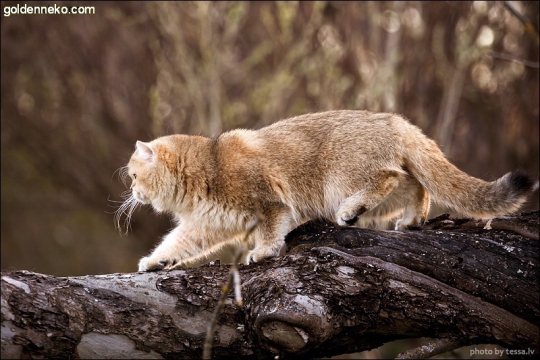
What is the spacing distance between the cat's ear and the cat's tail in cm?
213

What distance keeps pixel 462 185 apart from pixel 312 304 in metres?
1.71

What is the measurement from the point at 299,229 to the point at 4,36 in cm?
796

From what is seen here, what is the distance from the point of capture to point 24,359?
407 cm

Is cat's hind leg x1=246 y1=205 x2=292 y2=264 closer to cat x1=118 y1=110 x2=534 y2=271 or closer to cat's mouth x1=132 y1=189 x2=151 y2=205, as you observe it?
cat x1=118 y1=110 x2=534 y2=271

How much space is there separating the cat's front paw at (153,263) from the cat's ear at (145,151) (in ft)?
2.91

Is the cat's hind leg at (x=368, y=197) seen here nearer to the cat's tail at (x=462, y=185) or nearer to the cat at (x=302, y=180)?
the cat at (x=302, y=180)

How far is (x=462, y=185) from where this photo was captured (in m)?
5.37

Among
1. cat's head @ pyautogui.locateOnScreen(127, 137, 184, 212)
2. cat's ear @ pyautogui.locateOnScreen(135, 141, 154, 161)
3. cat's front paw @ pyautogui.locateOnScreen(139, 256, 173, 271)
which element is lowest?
cat's front paw @ pyautogui.locateOnScreen(139, 256, 173, 271)

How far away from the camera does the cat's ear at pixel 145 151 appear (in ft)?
20.4

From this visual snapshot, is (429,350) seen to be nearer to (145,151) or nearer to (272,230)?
(272,230)

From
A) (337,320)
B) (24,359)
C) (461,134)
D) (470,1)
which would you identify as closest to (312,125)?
(337,320)

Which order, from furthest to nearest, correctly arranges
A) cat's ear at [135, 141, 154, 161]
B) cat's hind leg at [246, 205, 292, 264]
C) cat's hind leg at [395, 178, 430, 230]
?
1. cat's ear at [135, 141, 154, 161]
2. cat's hind leg at [395, 178, 430, 230]
3. cat's hind leg at [246, 205, 292, 264]

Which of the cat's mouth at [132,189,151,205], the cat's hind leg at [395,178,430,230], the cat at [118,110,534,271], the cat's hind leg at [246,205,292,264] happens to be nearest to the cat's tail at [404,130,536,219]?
the cat at [118,110,534,271]

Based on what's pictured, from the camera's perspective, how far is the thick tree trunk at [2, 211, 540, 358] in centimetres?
424
